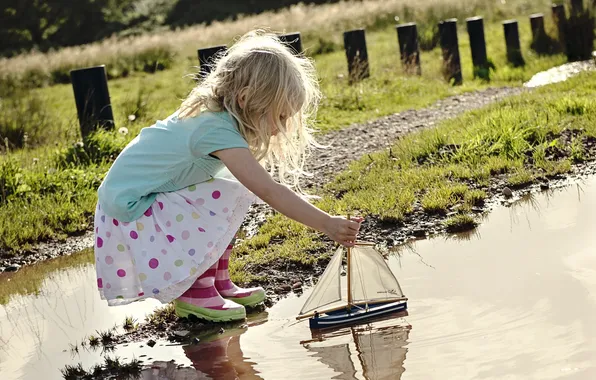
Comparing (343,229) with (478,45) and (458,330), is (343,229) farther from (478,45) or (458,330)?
(478,45)

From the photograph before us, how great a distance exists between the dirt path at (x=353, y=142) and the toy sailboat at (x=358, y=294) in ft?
4.71

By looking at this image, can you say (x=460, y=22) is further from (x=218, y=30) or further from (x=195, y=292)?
(x=195, y=292)

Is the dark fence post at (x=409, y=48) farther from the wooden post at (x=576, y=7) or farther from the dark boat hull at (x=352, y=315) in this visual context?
the dark boat hull at (x=352, y=315)

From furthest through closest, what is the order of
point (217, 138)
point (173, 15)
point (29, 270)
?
point (173, 15)
point (29, 270)
point (217, 138)

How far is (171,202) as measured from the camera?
145 inches

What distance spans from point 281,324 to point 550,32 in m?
8.60

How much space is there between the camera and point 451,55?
10.3 meters

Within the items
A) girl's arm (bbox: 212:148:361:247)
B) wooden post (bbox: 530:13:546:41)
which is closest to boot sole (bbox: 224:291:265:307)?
girl's arm (bbox: 212:148:361:247)

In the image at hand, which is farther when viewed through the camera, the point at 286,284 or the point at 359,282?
the point at 286,284

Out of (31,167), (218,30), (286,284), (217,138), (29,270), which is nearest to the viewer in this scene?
(217,138)

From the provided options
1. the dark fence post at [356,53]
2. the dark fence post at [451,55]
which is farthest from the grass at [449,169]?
the dark fence post at [451,55]

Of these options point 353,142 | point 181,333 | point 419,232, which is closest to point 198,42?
point 353,142

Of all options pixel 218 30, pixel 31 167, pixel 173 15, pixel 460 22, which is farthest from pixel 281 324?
pixel 173 15

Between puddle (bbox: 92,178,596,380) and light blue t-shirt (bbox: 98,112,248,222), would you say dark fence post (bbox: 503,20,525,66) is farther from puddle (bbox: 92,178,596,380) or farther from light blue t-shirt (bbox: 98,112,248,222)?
light blue t-shirt (bbox: 98,112,248,222)
